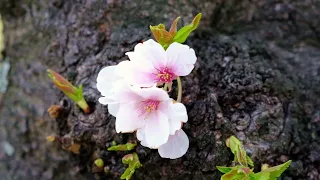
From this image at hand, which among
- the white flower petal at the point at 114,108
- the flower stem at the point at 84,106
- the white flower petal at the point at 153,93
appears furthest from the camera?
the flower stem at the point at 84,106

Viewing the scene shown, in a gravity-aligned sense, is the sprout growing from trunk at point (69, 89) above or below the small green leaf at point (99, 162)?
above

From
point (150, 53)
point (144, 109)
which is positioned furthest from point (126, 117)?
point (150, 53)

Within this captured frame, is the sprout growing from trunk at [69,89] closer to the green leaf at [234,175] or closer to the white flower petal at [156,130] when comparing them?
the white flower petal at [156,130]

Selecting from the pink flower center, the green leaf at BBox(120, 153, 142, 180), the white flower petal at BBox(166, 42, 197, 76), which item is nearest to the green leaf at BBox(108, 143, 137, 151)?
the green leaf at BBox(120, 153, 142, 180)

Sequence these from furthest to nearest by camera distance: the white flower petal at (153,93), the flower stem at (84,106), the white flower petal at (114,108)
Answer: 1. the flower stem at (84,106)
2. the white flower petal at (114,108)
3. the white flower petal at (153,93)

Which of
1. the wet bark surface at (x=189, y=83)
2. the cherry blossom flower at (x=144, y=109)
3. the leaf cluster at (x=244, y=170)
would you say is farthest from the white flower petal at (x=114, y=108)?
the leaf cluster at (x=244, y=170)

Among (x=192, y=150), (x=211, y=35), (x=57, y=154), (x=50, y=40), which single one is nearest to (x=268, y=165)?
(x=192, y=150)
